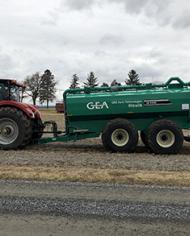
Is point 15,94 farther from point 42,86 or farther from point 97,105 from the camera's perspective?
point 42,86

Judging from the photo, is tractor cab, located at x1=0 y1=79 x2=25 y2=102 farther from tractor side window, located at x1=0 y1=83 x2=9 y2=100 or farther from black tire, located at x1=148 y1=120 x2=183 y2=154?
black tire, located at x1=148 y1=120 x2=183 y2=154

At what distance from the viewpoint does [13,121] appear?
1464cm

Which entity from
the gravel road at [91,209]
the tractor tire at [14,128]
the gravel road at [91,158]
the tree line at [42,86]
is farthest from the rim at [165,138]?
the tree line at [42,86]

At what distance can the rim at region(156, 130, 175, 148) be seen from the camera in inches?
546

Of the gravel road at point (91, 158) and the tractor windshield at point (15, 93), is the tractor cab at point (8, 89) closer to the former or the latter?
the tractor windshield at point (15, 93)

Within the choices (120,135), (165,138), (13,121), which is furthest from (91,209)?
(13,121)

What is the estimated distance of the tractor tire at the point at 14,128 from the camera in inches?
574

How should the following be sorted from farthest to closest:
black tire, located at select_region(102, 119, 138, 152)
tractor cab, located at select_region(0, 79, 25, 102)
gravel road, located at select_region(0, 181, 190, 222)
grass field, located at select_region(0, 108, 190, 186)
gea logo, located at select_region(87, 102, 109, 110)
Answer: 1. tractor cab, located at select_region(0, 79, 25, 102)
2. gea logo, located at select_region(87, 102, 109, 110)
3. black tire, located at select_region(102, 119, 138, 152)
4. grass field, located at select_region(0, 108, 190, 186)
5. gravel road, located at select_region(0, 181, 190, 222)

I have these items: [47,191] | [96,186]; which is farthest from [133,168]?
[47,191]

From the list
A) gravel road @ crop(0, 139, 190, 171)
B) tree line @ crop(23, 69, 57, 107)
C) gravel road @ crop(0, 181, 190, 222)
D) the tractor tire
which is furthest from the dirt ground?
tree line @ crop(23, 69, 57, 107)

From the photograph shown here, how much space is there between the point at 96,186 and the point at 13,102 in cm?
721

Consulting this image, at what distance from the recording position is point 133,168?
Answer: 35.5 feet

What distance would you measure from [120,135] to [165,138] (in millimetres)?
1406

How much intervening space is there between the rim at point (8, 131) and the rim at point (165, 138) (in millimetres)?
4630
